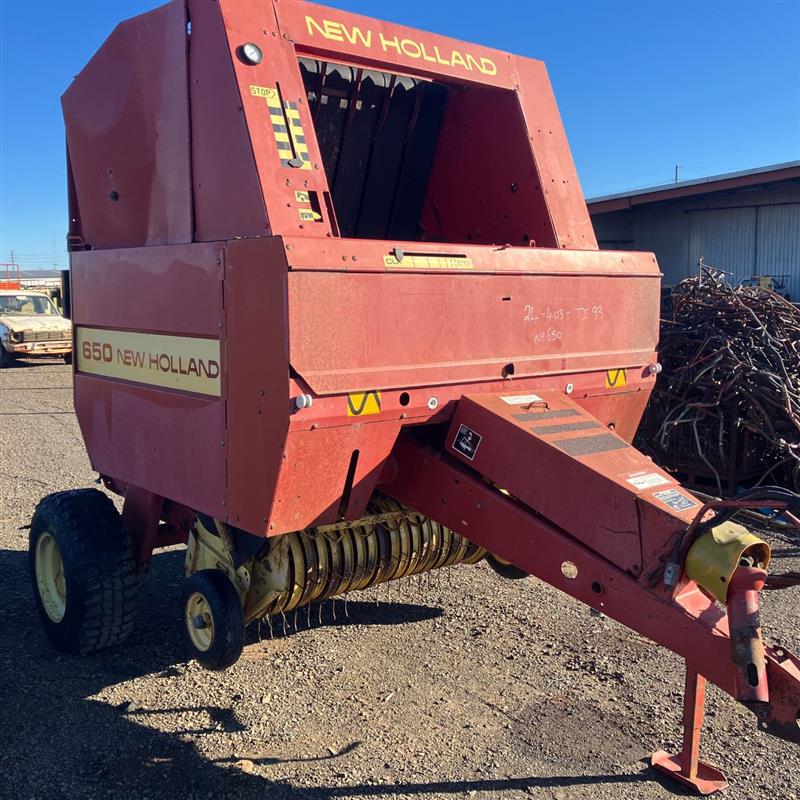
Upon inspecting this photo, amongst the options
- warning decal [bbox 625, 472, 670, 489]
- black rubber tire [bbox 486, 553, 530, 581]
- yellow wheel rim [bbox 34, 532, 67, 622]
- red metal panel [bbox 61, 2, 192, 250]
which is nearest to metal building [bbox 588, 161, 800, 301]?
black rubber tire [bbox 486, 553, 530, 581]

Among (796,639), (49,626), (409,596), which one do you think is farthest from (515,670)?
(49,626)

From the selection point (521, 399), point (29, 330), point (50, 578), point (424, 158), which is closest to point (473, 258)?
point (521, 399)

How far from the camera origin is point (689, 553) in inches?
96.5

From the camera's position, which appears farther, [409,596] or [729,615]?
[409,596]

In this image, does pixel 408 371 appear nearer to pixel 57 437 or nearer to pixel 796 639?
pixel 796 639

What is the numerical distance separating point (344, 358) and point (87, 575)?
Result: 5.88 ft

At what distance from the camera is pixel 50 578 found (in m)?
4.12

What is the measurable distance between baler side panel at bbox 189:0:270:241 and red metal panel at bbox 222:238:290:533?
159mm

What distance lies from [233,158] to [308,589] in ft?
5.59

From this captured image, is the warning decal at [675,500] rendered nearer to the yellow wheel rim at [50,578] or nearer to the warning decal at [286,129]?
the warning decal at [286,129]

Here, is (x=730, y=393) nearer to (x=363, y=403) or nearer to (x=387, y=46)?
(x=387, y=46)

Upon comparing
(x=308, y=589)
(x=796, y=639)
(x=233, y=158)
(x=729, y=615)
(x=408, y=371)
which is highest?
(x=233, y=158)

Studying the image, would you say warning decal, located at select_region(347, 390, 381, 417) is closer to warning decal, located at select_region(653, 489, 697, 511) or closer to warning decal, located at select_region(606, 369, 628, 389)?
warning decal, located at select_region(653, 489, 697, 511)

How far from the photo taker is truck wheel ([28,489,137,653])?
12.3 feet
